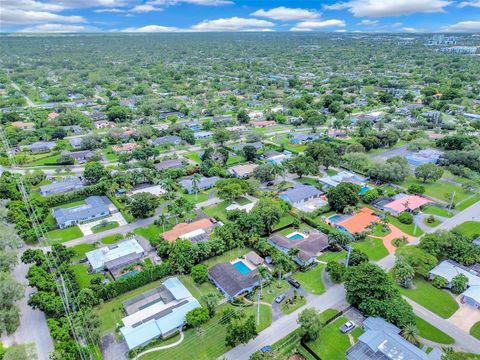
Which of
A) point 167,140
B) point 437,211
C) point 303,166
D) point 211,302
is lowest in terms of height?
point 437,211

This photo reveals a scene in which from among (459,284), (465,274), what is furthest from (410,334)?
(465,274)

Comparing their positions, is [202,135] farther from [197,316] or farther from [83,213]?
[197,316]

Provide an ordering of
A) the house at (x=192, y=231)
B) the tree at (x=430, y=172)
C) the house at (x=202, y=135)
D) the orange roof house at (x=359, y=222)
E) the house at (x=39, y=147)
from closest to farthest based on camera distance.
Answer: the house at (x=192, y=231), the orange roof house at (x=359, y=222), the tree at (x=430, y=172), the house at (x=39, y=147), the house at (x=202, y=135)

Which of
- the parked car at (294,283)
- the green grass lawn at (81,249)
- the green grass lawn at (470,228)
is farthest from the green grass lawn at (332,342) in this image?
the green grass lawn at (81,249)

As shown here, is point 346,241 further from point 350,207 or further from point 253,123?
point 253,123

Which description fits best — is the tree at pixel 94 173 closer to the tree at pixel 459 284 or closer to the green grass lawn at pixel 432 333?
the green grass lawn at pixel 432 333

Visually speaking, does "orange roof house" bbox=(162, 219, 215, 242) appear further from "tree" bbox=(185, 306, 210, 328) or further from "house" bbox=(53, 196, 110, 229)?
"tree" bbox=(185, 306, 210, 328)
